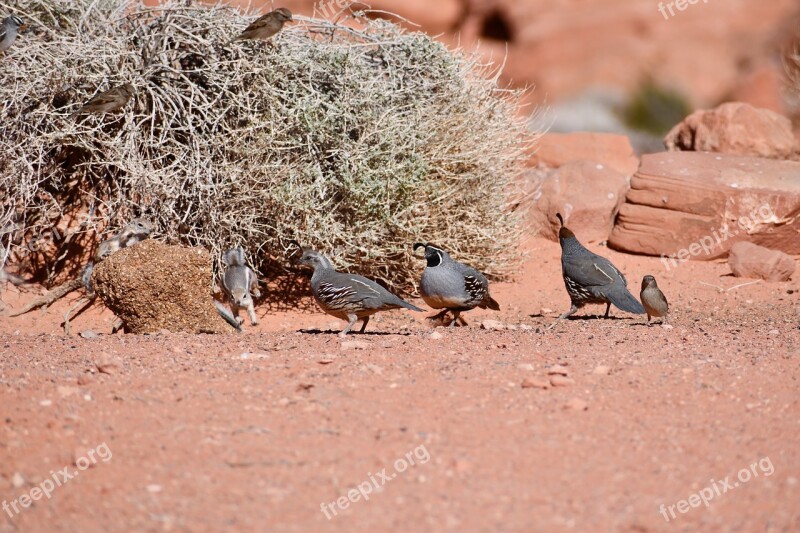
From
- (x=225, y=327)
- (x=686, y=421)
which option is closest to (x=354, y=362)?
(x=686, y=421)

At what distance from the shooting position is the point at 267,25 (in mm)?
8969

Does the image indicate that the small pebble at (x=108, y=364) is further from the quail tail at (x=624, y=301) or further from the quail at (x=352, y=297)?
the quail tail at (x=624, y=301)

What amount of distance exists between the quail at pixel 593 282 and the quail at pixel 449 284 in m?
0.82

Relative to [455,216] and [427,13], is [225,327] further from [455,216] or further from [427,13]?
[427,13]

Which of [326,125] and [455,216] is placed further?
[455,216]

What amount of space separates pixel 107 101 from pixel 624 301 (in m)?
4.95

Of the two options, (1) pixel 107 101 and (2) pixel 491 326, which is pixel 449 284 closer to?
(2) pixel 491 326

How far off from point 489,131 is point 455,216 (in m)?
1.09

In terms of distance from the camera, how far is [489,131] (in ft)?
34.9

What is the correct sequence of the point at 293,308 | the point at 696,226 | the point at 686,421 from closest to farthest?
→ 1. the point at 686,421
2. the point at 293,308
3. the point at 696,226

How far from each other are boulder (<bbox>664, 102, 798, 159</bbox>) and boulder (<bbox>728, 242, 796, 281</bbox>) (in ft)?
10.1

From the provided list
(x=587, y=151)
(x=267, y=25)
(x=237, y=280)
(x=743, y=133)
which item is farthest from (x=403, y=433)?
(x=743, y=133)

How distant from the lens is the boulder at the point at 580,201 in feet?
40.2

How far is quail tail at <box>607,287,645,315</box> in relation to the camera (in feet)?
26.5
